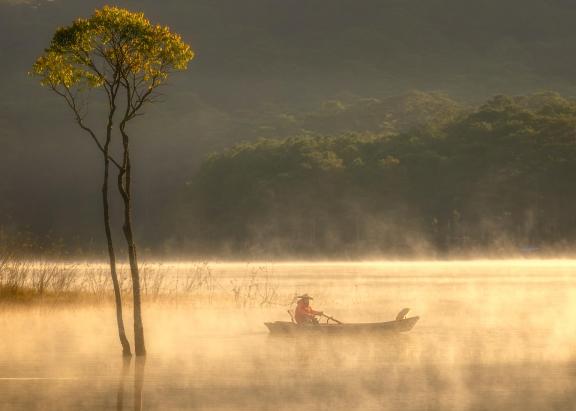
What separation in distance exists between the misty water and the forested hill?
73.1 m

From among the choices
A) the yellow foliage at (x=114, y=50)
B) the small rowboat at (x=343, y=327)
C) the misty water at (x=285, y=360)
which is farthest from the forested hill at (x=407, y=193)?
the yellow foliage at (x=114, y=50)

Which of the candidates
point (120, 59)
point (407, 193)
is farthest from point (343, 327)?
point (407, 193)

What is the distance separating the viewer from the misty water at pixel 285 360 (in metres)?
24.2

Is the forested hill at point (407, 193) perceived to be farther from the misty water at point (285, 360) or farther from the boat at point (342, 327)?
the boat at point (342, 327)

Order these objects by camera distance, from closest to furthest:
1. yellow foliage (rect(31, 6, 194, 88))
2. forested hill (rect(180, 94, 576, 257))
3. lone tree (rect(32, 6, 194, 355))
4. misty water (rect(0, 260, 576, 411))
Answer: misty water (rect(0, 260, 576, 411))
lone tree (rect(32, 6, 194, 355))
yellow foliage (rect(31, 6, 194, 88))
forested hill (rect(180, 94, 576, 257))

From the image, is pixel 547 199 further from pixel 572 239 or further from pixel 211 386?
pixel 211 386

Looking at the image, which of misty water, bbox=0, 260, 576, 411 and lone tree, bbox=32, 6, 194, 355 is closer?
misty water, bbox=0, 260, 576, 411

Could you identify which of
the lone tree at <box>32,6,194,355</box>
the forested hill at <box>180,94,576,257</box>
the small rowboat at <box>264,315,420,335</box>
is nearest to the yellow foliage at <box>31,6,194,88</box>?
the lone tree at <box>32,6,194,355</box>

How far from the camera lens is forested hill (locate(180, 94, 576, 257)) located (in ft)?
428

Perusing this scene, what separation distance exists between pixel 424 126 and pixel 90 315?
10542 cm

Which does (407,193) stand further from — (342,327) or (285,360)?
(285,360)

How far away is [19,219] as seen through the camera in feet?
568

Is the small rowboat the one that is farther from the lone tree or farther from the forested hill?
the forested hill

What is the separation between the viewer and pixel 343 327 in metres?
38.3
